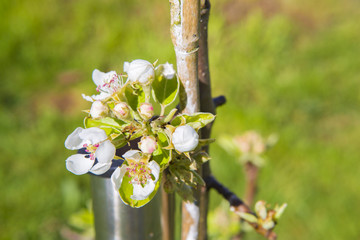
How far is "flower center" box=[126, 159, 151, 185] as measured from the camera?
0.64m

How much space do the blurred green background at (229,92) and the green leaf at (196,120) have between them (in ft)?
3.04

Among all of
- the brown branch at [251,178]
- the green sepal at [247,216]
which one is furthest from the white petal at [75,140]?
the brown branch at [251,178]

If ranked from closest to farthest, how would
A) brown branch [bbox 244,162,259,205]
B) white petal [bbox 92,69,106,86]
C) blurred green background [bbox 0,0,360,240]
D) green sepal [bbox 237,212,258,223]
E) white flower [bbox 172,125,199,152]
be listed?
white flower [bbox 172,125,199,152], white petal [bbox 92,69,106,86], green sepal [bbox 237,212,258,223], brown branch [bbox 244,162,259,205], blurred green background [bbox 0,0,360,240]

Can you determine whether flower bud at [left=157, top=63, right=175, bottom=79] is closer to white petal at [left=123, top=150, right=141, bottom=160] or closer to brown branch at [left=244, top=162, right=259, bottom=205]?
white petal at [left=123, top=150, right=141, bottom=160]

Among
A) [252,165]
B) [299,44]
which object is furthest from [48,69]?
[252,165]

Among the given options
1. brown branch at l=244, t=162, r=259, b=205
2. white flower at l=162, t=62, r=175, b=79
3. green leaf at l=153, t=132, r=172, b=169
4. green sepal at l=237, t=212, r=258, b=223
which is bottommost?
brown branch at l=244, t=162, r=259, b=205

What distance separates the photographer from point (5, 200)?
7.21 ft

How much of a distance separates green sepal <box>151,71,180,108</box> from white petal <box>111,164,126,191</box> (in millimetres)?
124

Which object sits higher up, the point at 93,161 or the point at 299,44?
the point at 93,161

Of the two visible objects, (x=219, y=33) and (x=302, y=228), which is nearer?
(x=302, y=228)

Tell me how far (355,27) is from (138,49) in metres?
1.66

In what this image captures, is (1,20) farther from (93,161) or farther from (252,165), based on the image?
(93,161)

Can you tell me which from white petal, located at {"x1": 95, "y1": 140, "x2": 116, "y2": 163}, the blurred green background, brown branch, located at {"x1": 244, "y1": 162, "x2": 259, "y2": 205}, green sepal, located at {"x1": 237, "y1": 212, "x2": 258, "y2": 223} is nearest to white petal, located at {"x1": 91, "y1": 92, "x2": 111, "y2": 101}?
white petal, located at {"x1": 95, "y1": 140, "x2": 116, "y2": 163}

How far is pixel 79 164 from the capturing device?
2.19 ft
